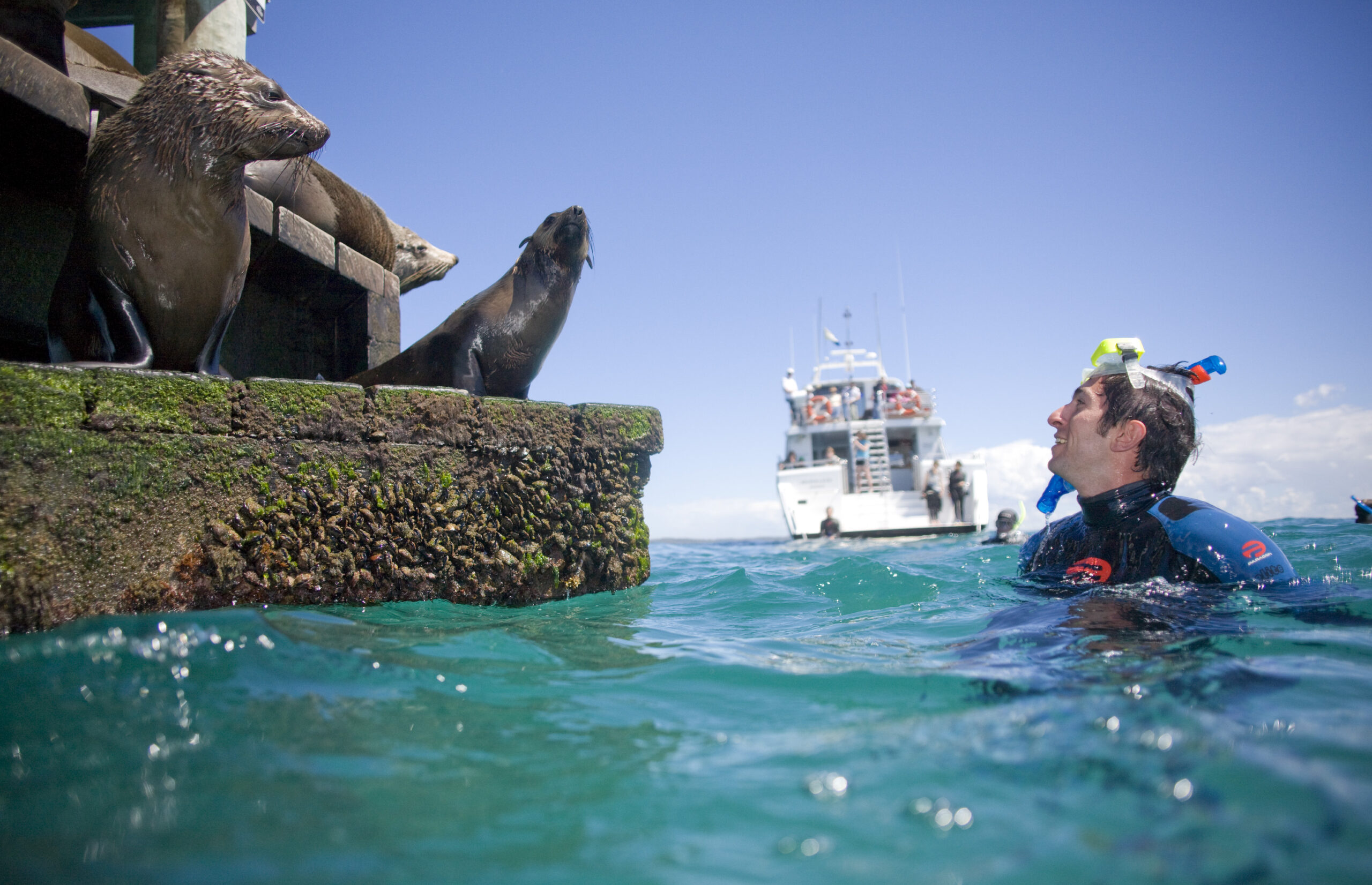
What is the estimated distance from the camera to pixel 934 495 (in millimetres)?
22016

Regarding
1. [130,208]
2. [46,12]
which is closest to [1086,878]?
[130,208]

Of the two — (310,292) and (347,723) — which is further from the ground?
(310,292)

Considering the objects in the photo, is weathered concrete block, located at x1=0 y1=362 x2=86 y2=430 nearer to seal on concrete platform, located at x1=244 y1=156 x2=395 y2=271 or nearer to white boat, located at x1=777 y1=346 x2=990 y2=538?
seal on concrete platform, located at x1=244 y1=156 x2=395 y2=271

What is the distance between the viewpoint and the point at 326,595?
2.76 meters

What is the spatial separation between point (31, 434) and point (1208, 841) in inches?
109

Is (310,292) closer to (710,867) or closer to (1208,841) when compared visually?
(710,867)

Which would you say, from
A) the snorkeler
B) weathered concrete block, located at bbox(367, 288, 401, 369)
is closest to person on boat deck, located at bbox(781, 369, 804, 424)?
the snorkeler

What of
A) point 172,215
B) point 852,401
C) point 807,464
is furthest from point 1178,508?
point 852,401

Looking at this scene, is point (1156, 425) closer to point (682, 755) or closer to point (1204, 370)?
point (1204, 370)

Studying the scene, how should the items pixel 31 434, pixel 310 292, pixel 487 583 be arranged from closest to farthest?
1. pixel 31 434
2. pixel 487 583
3. pixel 310 292

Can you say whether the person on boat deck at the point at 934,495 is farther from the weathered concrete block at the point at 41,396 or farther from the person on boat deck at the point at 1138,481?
the weathered concrete block at the point at 41,396

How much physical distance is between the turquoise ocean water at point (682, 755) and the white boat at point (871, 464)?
64.2 ft

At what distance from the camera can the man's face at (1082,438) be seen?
10.3 ft

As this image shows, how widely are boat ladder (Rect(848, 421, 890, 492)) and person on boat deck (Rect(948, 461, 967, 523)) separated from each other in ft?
7.19
